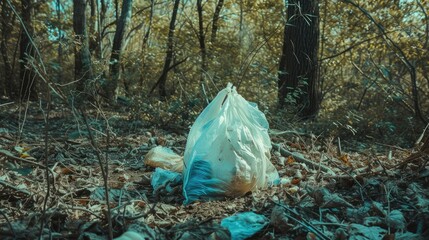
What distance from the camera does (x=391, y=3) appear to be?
9.22 meters

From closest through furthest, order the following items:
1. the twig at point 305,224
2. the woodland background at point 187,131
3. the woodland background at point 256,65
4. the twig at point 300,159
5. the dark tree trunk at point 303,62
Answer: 1. the twig at point 305,224
2. the woodland background at point 187,131
3. the twig at point 300,159
4. the woodland background at point 256,65
5. the dark tree trunk at point 303,62

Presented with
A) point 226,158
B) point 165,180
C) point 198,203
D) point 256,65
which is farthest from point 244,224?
point 256,65

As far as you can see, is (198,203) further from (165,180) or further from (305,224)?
(305,224)

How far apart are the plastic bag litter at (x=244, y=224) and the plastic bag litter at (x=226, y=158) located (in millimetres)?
536

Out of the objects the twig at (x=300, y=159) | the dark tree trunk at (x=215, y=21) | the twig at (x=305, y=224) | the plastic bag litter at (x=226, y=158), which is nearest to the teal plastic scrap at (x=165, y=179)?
the plastic bag litter at (x=226, y=158)

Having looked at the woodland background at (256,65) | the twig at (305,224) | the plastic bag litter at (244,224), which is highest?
the woodland background at (256,65)

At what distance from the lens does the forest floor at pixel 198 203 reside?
6.64 ft

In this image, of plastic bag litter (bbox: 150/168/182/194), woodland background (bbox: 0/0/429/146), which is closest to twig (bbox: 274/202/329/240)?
plastic bag litter (bbox: 150/168/182/194)

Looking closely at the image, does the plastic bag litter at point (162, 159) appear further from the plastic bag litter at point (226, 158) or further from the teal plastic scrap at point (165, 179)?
the plastic bag litter at point (226, 158)

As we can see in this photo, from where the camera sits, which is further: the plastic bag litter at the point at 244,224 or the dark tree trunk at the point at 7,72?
the dark tree trunk at the point at 7,72

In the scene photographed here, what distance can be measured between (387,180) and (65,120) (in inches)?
177

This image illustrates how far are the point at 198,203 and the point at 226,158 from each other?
1.09 ft

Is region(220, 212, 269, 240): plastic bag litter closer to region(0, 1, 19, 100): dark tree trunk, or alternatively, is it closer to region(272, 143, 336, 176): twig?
region(272, 143, 336, 176): twig

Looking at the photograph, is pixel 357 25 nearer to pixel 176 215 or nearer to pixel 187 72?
pixel 187 72
